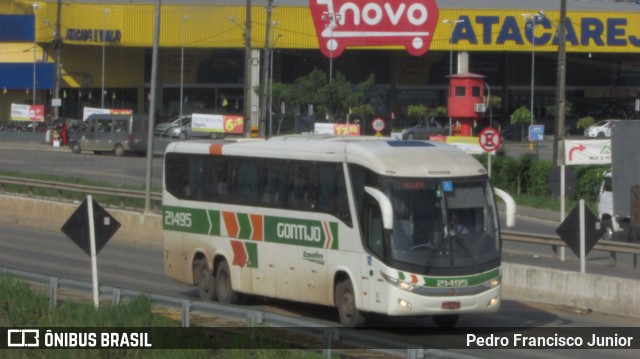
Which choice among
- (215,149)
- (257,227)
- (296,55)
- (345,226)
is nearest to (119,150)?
(296,55)

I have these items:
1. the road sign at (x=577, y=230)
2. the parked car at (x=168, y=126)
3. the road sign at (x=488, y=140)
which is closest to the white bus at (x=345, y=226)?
the road sign at (x=577, y=230)

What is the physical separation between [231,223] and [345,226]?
3275 mm

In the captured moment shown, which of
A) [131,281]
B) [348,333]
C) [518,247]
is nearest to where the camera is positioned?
[348,333]

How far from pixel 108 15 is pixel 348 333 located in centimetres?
6820

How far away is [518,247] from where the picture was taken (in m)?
31.3

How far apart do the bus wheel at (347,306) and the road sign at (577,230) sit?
19.5 ft

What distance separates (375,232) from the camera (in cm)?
1645

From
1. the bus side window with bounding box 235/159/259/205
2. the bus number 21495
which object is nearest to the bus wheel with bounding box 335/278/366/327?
the bus side window with bounding box 235/159/259/205

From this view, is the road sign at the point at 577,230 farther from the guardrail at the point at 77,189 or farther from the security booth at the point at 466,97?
the security booth at the point at 466,97

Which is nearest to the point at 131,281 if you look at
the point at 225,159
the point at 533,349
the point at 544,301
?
the point at 225,159

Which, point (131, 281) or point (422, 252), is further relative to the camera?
point (131, 281)

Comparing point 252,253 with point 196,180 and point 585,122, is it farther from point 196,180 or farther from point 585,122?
point 585,122

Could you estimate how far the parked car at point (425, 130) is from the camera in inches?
2764

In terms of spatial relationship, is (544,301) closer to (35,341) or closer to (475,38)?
(35,341)
